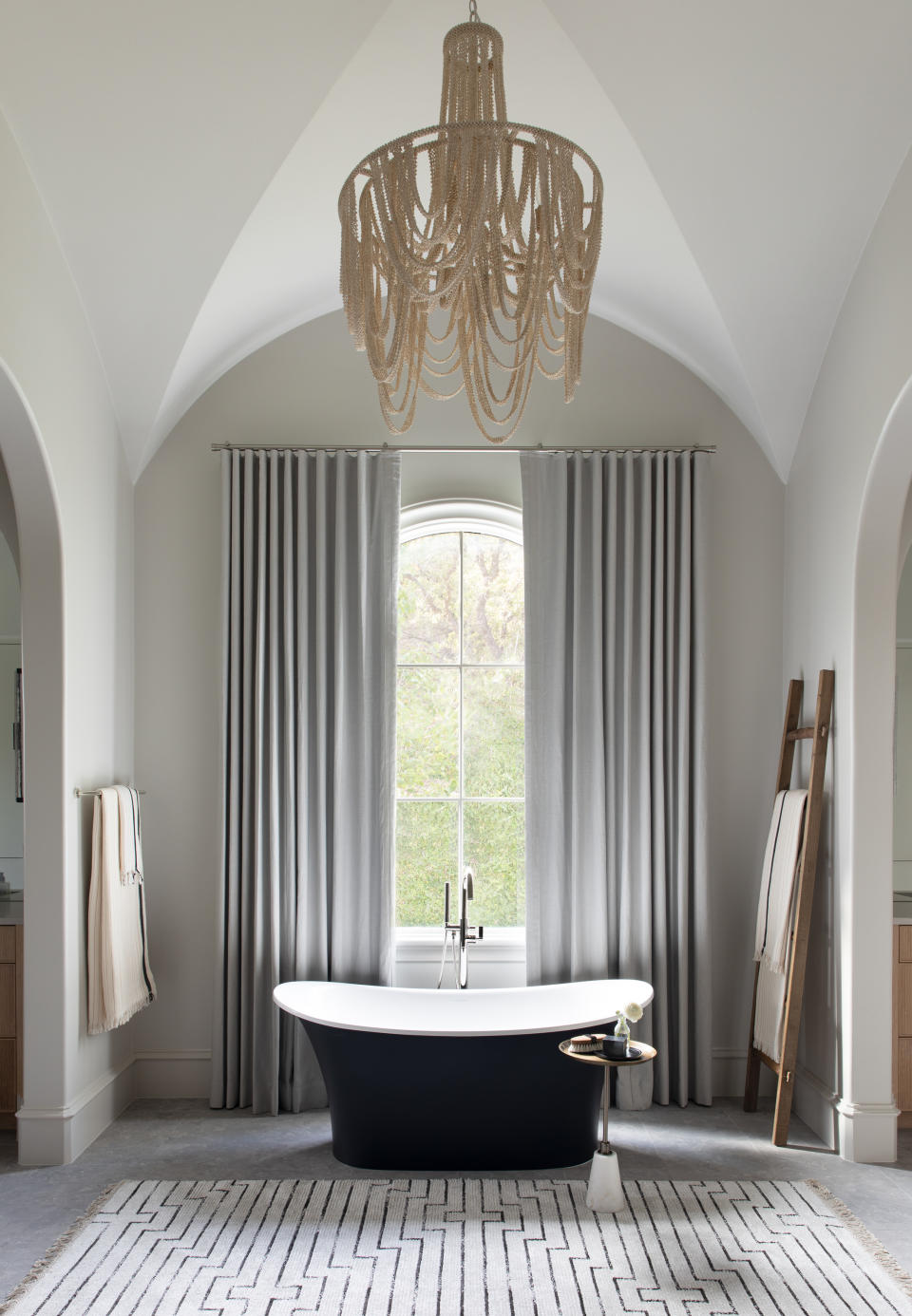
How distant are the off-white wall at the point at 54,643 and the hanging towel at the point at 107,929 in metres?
0.05

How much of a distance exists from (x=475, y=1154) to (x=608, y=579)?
224cm

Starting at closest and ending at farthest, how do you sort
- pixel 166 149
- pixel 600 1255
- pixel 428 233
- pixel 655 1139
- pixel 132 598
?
pixel 428 233 < pixel 600 1255 < pixel 166 149 < pixel 655 1139 < pixel 132 598

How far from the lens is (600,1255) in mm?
3061

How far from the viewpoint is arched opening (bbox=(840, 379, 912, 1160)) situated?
375 cm

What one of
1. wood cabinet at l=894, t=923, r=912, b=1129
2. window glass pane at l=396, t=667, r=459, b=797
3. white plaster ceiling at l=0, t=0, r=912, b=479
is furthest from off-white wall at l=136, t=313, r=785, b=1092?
window glass pane at l=396, t=667, r=459, b=797

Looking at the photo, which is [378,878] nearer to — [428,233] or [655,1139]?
[655,1139]

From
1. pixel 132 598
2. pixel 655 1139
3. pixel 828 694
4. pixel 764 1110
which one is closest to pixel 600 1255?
pixel 655 1139

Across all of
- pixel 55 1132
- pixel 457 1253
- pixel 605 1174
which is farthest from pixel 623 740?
pixel 55 1132

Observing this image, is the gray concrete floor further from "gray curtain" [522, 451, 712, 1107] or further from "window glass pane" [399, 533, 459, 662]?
"window glass pane" [399, 533, 459, 662]

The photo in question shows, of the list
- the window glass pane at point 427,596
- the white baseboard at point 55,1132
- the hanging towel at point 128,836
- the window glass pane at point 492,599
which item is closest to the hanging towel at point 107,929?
the hanging towel at point 128,836

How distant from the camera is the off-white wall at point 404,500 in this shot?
4562 mm

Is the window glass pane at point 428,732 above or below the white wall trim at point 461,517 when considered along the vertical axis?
below

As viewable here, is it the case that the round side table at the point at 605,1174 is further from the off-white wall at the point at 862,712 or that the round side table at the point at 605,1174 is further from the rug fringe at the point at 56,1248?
the rug fringe at the point at 56,1248

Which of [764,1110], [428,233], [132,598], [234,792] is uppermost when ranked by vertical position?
[428,233]
